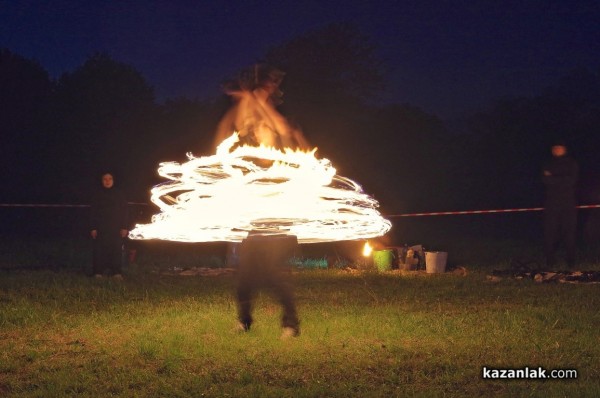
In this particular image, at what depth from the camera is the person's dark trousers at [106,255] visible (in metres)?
14.6

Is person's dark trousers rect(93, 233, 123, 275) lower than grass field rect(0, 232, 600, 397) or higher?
higher

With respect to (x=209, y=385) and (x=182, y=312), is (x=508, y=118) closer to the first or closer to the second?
(x=182, y=312)

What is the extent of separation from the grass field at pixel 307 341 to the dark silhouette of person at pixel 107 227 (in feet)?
6.31

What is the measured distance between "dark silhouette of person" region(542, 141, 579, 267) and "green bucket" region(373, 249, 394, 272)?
9.36 feet

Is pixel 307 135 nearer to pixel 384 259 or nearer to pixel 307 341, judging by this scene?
pixel 384 259

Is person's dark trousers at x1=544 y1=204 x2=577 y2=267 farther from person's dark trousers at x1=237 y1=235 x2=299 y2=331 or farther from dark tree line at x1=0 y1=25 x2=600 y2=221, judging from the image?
dark tree line at x1=0 y1=25 x2=600 y2=221

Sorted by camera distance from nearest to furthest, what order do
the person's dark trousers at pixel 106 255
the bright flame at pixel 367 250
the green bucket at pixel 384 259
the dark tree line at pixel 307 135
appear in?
1. the person's dark trousers at pixel 106 255
2. the green bucket at pixel 384 259
3. the bright flame at pixel 367 250
4. the dark tree line at pixel 307 135

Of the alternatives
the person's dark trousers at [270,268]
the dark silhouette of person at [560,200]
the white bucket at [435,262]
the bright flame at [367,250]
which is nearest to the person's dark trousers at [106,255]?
the bright flame at [367,250]

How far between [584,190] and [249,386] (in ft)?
76.2

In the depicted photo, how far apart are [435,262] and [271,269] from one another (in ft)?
24.5

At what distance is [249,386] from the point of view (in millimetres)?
6250

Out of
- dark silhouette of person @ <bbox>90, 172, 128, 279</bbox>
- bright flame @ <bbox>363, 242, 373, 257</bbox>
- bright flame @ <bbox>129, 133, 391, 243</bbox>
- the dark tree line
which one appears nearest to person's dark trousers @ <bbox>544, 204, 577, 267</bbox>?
bright flame @ <bbox>363, 242, 373, 257</bbox>

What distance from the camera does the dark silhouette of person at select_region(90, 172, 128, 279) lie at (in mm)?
14602

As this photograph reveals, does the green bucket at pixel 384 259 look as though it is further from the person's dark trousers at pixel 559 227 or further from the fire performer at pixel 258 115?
the fire performer at pixel 258 115
